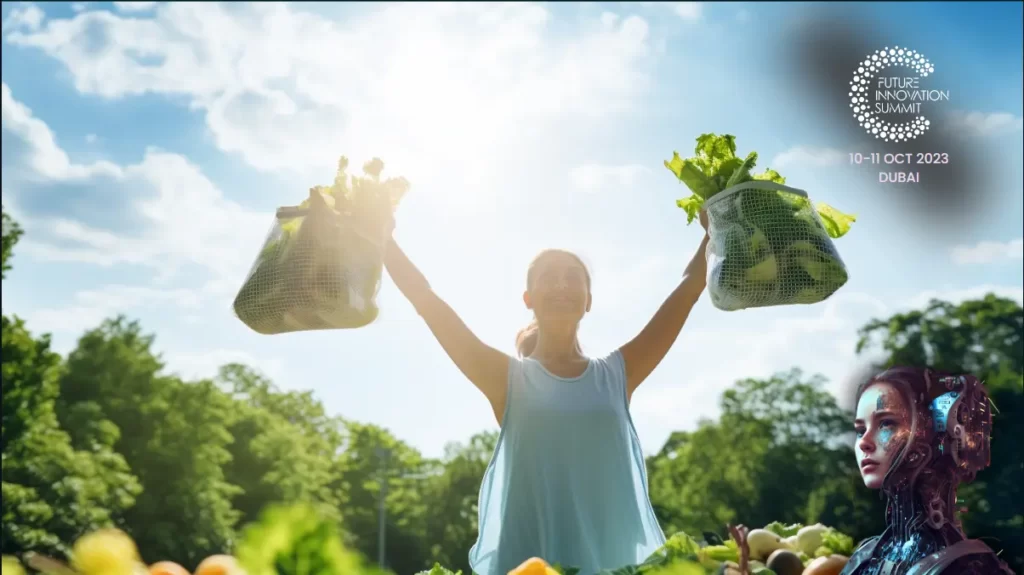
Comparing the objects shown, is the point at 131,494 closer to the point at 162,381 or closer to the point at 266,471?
the point at 162,381

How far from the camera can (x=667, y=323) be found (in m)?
3.64

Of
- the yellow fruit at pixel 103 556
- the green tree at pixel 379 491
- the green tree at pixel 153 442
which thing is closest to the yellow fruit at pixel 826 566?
the yellow fruit at pixel 103 556

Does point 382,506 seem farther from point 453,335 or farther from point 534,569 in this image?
point 534,569

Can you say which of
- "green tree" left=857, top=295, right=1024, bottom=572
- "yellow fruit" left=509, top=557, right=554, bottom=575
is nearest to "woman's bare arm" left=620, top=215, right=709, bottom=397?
"yellow fruit" left=509, top=557, right=554, bottom=575

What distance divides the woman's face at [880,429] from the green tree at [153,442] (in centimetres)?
3406

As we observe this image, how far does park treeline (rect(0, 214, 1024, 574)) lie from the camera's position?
25.8m

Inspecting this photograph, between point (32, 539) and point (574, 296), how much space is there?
2699 cm

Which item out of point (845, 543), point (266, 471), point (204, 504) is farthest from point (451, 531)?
point (845, 543)

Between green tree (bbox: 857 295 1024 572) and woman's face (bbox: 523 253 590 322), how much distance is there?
22.8 meters

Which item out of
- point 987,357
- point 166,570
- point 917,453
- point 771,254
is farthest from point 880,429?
point 987,357

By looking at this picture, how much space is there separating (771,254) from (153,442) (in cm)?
3422

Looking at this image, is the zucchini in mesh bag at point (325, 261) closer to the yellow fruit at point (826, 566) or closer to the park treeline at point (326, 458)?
the yellow fruit at point (826, 566)

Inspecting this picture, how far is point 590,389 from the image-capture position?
3.33m

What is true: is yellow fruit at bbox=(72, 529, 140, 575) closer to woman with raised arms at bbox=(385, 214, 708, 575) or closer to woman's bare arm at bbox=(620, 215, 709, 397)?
woman with raised arms at bbox=(385, 214, 708, 575)
